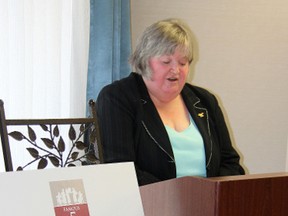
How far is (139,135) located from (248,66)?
1.36 metres

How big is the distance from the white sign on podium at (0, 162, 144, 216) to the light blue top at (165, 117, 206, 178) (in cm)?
75

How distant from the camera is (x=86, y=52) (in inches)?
89.3

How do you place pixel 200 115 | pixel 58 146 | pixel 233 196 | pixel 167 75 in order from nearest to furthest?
1. pixel 233 196
2. pixel 58 146
3. pixel 167 75
4. pixel 200 115

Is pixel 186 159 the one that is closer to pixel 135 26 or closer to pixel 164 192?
pixel 164 192

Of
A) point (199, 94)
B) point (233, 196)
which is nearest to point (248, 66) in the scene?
point (199, 94)

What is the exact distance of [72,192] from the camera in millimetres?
980

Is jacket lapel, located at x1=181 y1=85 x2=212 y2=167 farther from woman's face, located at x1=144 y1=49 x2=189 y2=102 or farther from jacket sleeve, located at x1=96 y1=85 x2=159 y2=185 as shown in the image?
jacket sleeve, located at x1=96 y1=85 x2=159 y2=185

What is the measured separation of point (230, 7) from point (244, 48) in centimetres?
Result: 27

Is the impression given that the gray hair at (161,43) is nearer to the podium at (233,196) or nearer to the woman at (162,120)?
the woman at (162,120)

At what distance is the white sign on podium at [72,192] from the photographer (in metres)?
0.92

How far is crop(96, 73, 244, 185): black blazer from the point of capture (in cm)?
177

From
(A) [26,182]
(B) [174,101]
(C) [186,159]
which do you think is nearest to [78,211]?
(A) [26,182]

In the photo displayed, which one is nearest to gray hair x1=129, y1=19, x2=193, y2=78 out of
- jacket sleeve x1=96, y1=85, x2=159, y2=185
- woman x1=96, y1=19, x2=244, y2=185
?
woman x1=96, y1=19, x2=244, y2=185

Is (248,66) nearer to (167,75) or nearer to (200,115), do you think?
(200,115)
